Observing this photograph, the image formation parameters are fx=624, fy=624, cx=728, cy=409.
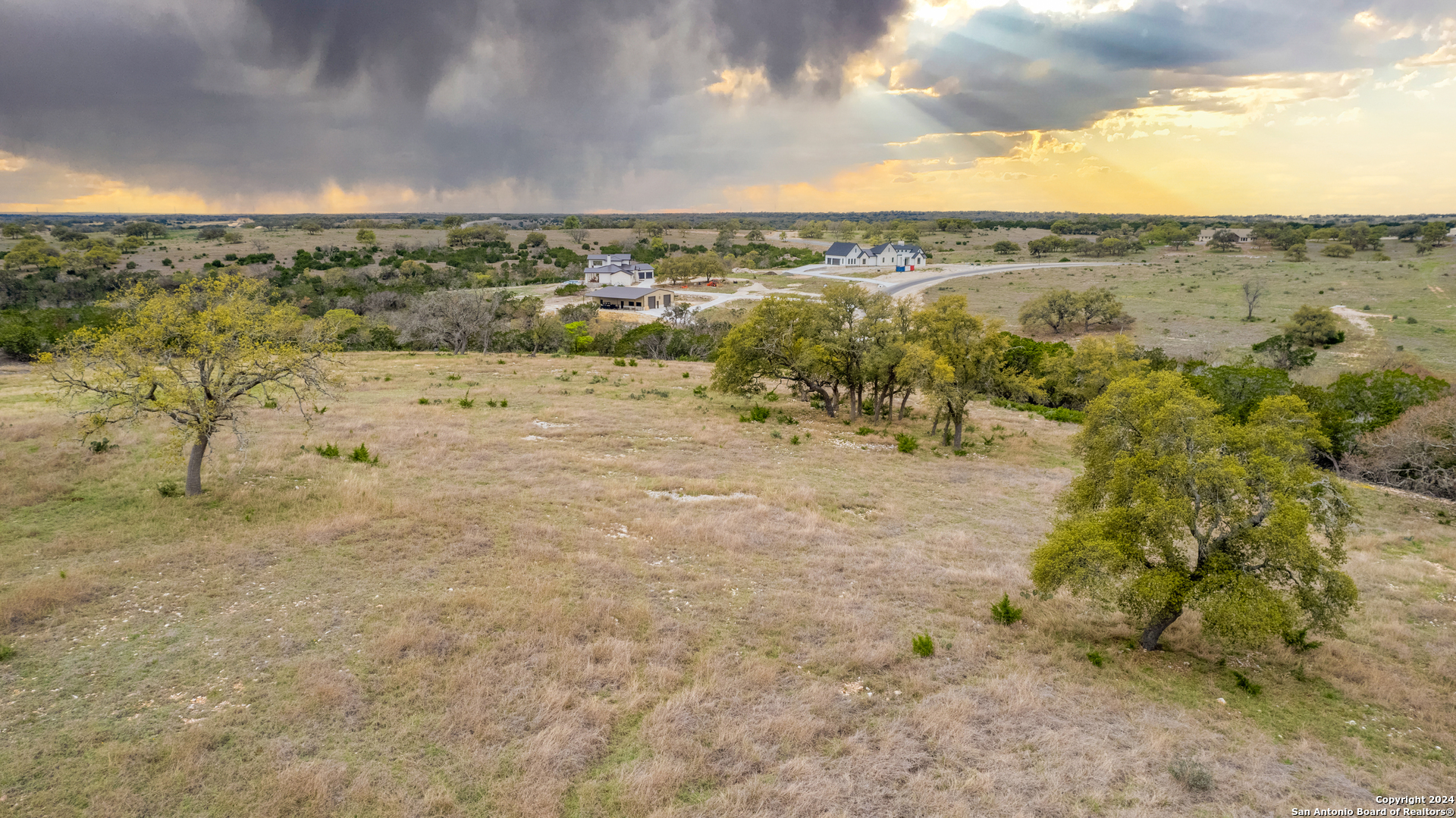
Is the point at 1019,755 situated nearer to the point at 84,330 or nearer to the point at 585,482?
the point at 585,482

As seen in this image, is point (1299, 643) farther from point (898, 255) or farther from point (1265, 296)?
point (898, 255)

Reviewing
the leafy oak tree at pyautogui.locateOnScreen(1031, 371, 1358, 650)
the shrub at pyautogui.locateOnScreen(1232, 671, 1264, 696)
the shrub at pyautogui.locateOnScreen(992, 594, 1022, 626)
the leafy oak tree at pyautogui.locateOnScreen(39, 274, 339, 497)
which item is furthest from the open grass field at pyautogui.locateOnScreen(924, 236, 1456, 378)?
the leafy oak tree at pyautogui.locateOnScreen(39, 274, 339, 497)

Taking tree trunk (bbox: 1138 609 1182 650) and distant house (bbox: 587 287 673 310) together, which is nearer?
tree trunk (bbox: 1138 609 1182 650)

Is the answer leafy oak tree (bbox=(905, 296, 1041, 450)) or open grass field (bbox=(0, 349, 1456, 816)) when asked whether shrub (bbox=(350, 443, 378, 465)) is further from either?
leafy oak tree (bbox=(905, 296, 1041, 450))

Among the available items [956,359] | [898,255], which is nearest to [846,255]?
[898,255]

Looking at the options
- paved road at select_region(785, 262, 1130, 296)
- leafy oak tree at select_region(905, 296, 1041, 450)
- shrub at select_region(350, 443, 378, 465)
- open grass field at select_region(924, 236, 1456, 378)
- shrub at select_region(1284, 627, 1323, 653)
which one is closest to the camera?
shrub at select_region(1284, 627, 1323, 653)

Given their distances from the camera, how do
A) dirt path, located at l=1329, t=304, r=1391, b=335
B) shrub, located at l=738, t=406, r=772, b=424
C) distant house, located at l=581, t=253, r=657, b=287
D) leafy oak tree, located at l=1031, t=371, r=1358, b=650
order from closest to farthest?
leafy oak tree, located at l=1031, t=371, r=1358, b=650
shrub, located at l=738, t=406, r=772, b=424
dirt path, located at l=1329, t=304, r=1391, b=335
distant house, located at l=581, t=253, r=657, b=287
